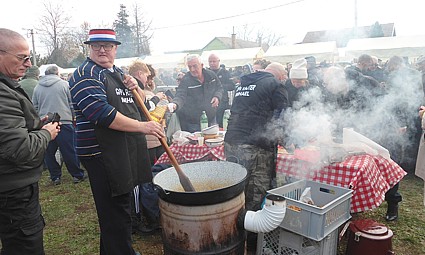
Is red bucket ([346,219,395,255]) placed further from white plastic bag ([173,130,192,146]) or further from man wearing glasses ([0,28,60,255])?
man wearing glasses ([0,28,60,255])

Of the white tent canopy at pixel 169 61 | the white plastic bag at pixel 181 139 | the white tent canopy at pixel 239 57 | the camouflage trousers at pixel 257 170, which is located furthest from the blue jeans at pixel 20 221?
the white tent canopy at pixel 169 61

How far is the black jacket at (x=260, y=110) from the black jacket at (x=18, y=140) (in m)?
1.90

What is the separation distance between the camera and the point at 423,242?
133 inches

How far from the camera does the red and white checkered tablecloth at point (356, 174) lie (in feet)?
9.84

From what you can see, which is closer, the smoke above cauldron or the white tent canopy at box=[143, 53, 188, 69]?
the smoke above cauldron

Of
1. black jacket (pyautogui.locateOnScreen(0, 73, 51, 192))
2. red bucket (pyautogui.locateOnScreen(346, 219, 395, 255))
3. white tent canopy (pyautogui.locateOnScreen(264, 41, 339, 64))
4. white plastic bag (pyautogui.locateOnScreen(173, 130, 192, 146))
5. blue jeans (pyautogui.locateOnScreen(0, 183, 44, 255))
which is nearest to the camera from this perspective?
black jacket (pyautogui.locateOnScreen(0, 73, 51, 192))

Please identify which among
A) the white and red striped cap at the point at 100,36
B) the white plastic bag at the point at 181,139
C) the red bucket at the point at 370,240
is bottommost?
the red bucket at the point at 370,240

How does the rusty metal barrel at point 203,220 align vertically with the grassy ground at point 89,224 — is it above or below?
above

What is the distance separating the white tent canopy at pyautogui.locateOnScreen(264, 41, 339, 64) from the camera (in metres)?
16.0

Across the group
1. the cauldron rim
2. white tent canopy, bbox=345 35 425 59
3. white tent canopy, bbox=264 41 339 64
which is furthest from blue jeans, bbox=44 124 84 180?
white tent canopy, bbox=345 35 425 59

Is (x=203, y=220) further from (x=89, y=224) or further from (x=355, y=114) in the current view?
(x=355, y=114)

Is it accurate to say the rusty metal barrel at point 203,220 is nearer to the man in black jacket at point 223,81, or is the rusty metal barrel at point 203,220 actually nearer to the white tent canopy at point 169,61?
the man in black jacket at point 223,81

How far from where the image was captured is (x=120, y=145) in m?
2.35

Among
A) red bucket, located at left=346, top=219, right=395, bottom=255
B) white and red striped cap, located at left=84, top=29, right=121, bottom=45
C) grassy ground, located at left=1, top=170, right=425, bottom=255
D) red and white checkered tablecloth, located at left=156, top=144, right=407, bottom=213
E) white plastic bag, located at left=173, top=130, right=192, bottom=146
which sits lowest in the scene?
grassy ground, located at left=1, top=170, right=425, bottom=255
